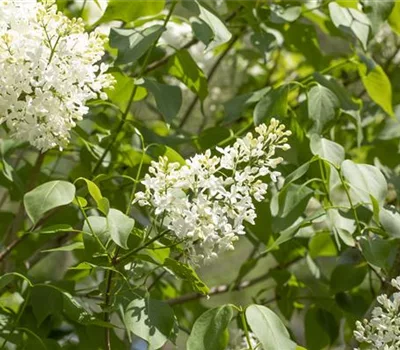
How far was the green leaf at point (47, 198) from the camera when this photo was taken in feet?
4.00

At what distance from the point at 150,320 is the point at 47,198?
197 millimetres

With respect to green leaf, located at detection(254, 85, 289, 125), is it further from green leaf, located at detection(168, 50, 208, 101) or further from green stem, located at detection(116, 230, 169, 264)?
green stem, located at detection(116, 230, 169, 264)

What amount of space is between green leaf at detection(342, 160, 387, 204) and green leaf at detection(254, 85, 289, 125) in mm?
172

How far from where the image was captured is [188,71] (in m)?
1.62

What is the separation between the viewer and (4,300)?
1.60 metres

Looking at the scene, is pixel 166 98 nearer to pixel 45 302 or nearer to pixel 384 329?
pixel 45 302

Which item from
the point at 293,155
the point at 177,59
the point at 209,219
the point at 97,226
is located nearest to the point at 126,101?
the point at 177,59

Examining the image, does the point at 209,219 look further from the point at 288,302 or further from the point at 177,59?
the point at 288,302

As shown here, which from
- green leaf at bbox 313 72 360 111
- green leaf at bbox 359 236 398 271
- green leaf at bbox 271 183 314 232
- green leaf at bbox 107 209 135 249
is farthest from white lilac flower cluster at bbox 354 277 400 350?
green leaf at bbox 313 72 360 111

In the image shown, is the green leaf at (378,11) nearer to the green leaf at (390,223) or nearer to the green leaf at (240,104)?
the green leaf at (240,104)

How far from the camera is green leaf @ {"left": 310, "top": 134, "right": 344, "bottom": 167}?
4.85ft

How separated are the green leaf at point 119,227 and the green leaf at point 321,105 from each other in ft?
1.50

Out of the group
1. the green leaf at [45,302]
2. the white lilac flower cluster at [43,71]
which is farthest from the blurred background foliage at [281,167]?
the white lilac flower cluster at [43,71]

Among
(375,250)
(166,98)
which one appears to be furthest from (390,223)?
(166,98)
